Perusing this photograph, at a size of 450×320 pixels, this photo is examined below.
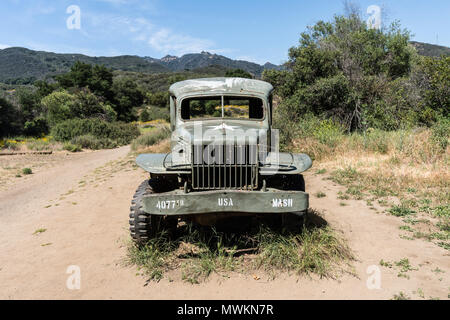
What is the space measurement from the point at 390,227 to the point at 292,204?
2.05 m

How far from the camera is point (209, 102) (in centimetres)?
489

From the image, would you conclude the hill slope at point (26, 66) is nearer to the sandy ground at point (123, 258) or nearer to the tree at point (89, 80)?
the tree at point (89, 80)

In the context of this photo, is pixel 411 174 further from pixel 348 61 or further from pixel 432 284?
pixel 348 61

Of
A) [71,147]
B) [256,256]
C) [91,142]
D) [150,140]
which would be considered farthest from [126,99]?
[256,256]

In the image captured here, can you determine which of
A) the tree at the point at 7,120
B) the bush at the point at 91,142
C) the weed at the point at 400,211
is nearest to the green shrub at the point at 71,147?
the bush at the point at 91,142

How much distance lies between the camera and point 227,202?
124 inches

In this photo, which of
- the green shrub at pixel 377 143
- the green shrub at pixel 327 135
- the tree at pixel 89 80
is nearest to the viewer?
the green shrub at pixel 377 143

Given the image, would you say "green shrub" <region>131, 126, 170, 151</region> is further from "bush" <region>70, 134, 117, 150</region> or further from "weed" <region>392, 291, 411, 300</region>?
"weed" <region>392, 291, 411, 300</region>

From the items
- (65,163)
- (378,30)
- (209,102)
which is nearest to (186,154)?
(209,102)

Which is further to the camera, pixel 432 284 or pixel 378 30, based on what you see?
pixel 378 30

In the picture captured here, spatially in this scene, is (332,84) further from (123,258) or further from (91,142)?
(91,142)

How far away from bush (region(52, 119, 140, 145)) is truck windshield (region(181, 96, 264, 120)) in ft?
48.1

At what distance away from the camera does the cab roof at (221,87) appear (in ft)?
15.0

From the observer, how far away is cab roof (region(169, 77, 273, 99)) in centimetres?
459
